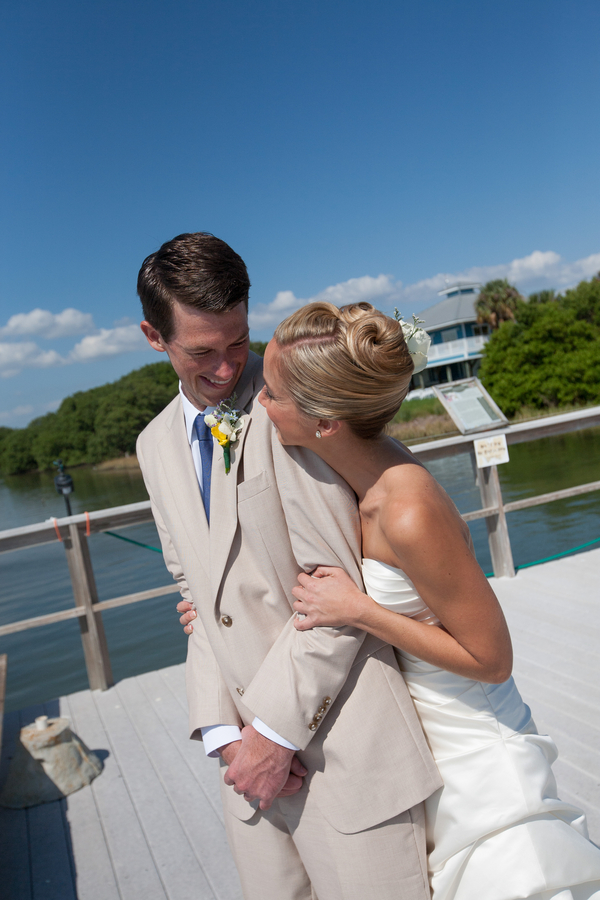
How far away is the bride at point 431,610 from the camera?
1.18 meters

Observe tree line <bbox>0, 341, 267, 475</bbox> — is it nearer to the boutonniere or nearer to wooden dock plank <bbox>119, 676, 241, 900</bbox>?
wooden dock plank <bbox>119, 676, 241, 900</bbox>

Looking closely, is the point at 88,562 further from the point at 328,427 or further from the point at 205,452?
the point at 328,427

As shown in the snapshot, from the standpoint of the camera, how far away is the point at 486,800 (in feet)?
4.22

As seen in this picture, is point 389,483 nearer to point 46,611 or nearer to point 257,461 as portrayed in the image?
point 257,461

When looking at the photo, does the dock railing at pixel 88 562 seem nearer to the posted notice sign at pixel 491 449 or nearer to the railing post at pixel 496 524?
the posted notice sign at pixel 491 449

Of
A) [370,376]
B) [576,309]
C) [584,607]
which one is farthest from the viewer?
[576,309]

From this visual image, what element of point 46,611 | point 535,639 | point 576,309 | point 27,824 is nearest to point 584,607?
point 535,639

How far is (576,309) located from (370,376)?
1540 inches

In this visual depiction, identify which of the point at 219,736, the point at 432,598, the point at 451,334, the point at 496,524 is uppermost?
the point at 451,334

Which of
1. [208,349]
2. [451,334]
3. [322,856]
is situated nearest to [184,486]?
[208,349]

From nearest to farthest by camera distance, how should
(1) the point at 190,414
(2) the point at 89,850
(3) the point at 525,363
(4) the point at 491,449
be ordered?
(1) the point at 190,414
(2) the point at 89,850
(4) the point at 491,449
(3) the point at 525,363

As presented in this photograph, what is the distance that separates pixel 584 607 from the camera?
397cm

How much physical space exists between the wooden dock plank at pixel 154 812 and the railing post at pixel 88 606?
8.0 inches

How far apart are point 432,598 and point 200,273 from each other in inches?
34.5
